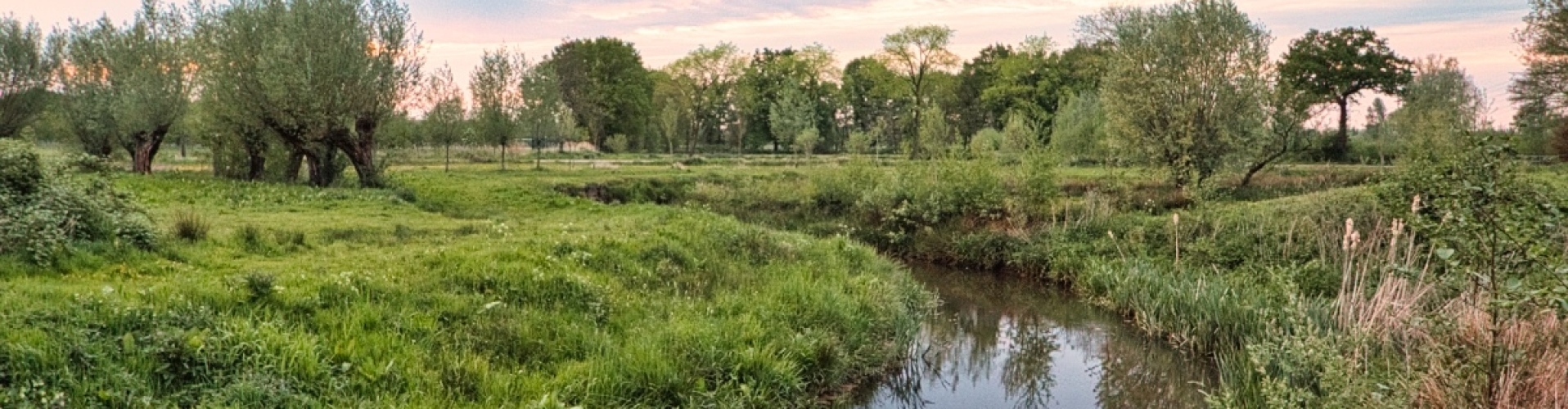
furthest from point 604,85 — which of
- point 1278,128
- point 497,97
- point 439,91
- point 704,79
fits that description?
point 1278,128

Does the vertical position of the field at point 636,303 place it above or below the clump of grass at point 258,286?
below

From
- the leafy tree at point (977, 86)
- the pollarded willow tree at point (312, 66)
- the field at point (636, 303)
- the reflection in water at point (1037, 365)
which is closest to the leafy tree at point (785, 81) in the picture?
the leafy tree at point (977, 86)

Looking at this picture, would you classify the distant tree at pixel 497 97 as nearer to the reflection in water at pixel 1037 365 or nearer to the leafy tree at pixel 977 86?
the reflection in water at pixel 1037 365

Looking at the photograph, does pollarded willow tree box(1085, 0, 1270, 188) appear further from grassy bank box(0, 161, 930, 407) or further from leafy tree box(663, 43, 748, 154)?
leafy tree box(663, 43, 748, 154)

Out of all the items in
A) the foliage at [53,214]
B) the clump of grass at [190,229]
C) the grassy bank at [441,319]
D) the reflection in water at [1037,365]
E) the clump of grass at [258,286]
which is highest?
the foliage at [53,214]

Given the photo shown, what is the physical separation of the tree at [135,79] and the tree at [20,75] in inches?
141

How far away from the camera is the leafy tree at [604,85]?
235 ft

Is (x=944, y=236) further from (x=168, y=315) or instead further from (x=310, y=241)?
(x=168, y=315)

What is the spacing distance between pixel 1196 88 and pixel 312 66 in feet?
94.3

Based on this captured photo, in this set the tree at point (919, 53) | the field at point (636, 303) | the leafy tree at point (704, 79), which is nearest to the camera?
the field at point (636, 303)

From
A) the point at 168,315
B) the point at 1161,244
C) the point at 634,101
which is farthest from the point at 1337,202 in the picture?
the point at 634,101

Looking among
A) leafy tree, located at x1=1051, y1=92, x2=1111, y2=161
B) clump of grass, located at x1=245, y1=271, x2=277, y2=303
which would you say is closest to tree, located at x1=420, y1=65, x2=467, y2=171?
leafy tree, located at x1=1051, y1=92, x2=1111, y2=161

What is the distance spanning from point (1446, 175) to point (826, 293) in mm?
7488

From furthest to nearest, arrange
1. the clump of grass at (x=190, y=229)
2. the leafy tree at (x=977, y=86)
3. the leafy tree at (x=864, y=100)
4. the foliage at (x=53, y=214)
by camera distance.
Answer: the leafy tree at (x=864, y=100), the leafy tree at (x=977, y=86), the clump of grass at (x=190, y=229), the foliage at (x=53, y=214)
